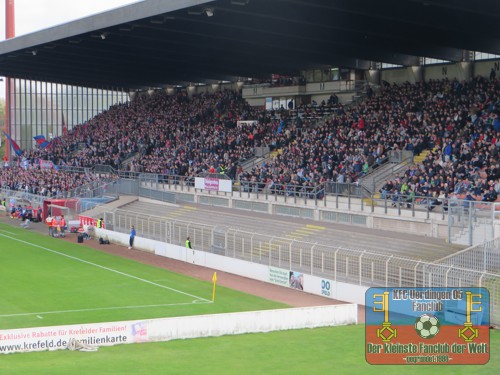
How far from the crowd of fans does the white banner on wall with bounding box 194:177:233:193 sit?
3.66 feet

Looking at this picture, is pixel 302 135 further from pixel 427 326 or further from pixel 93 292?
pixel 427 326

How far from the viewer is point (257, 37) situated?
5028 cm

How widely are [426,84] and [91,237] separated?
21.6 metres

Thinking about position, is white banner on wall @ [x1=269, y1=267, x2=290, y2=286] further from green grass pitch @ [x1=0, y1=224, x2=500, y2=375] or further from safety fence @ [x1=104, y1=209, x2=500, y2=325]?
green grass pitch @ [x1=0, y1=224, x2=500, y2=375]

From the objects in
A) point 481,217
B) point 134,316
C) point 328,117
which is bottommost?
point 134,316

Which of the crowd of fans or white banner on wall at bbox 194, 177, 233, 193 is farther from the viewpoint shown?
white banner on wall at bbox 194, 177, 233, 193

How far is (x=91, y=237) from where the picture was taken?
5125cm

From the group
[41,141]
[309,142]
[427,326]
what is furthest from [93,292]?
[41,141]

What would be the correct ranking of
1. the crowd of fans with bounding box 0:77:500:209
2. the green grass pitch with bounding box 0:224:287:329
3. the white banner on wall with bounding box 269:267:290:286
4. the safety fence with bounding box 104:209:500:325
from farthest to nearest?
the crowd of fans with bounding box 0:77:500:209 → the white banner on wall with bounding box 269:267:290:286 → the green grass pitch with bounding box 0:224:287:329 → the safety fence with bounding box 104:209:500:325

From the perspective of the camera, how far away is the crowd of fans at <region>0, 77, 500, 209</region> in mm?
39594

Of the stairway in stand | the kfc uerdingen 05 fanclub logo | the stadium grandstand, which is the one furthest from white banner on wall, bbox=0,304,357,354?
the stairway in stand

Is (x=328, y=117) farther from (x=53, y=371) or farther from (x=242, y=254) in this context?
(x=53, y=371)

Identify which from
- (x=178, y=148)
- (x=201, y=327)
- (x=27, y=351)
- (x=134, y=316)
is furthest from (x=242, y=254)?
(x=178, y=148)

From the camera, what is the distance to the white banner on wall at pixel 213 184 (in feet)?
170
